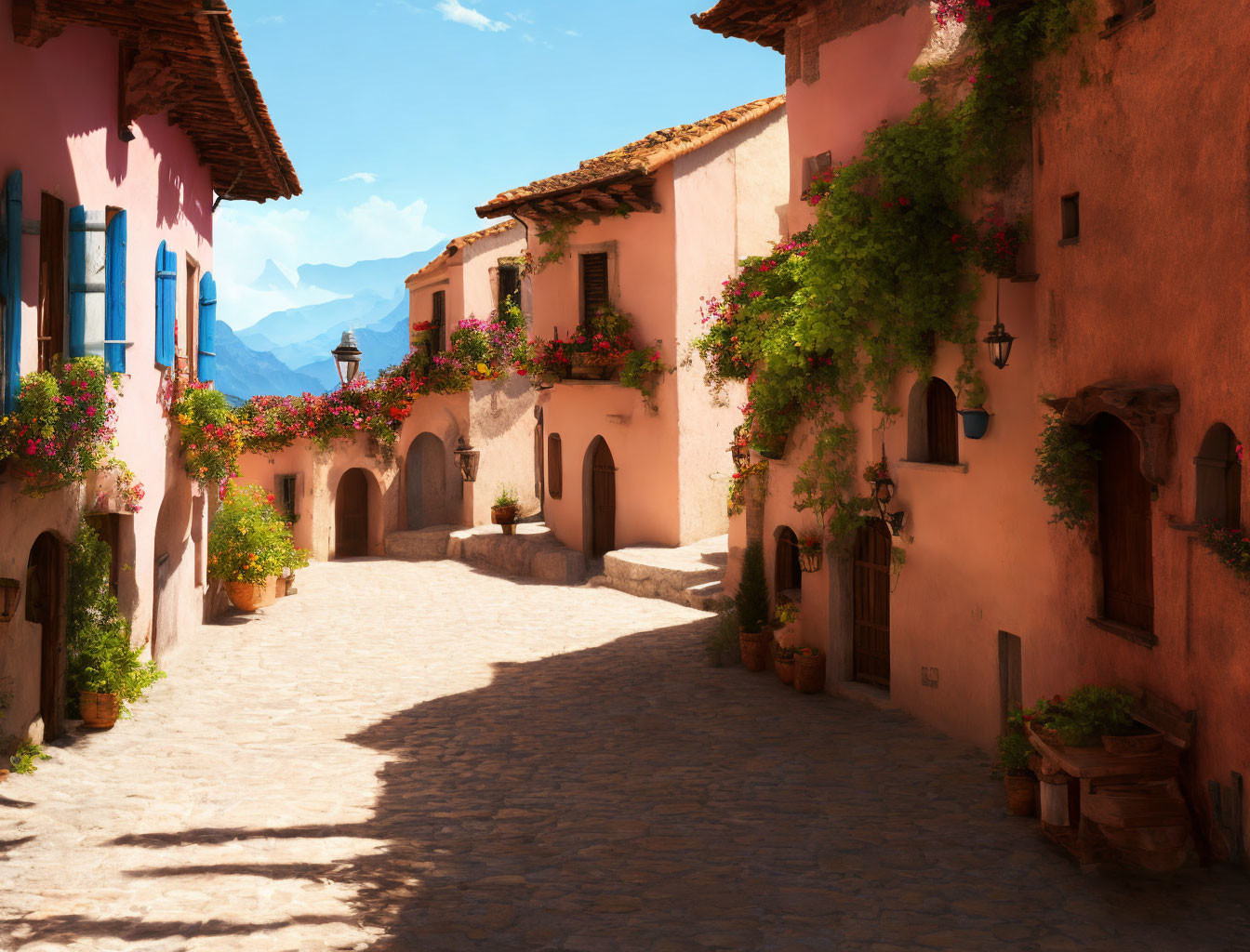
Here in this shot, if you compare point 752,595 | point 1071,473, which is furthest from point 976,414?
point 752,595

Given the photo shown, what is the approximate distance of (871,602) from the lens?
1212 cm

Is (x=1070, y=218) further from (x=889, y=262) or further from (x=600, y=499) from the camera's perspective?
(x=600, y=499)

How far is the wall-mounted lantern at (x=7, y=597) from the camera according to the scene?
7.96 meters

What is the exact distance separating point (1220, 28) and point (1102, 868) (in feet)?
17.2

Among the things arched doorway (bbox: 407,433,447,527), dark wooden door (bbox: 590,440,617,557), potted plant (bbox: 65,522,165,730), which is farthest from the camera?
arched doorway (bbox: 407,433,447,527)

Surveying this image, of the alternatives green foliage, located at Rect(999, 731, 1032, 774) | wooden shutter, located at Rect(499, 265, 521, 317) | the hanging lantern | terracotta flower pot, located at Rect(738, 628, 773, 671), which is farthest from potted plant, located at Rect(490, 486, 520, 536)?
green foliage, located at Rect(999, 731, 1032, 774)

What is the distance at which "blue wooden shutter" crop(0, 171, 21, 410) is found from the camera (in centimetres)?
802

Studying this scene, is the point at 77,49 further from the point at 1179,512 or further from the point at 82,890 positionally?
the point at 1179,512

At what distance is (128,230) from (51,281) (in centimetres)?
204

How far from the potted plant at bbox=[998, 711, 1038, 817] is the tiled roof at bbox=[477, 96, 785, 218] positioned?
13.0 metres

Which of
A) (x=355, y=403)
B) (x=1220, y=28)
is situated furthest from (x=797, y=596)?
(x=355, y=403)

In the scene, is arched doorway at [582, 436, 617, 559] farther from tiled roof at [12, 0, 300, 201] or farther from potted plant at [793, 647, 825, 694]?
potted plant at [793, 647, 825, 694]

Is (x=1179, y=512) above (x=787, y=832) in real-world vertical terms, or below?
above

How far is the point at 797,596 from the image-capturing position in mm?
13406
